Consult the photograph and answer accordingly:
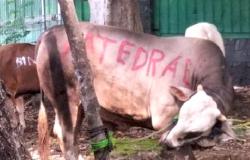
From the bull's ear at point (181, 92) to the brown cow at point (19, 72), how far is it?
5540 mm

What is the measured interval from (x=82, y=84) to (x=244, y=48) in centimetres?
983

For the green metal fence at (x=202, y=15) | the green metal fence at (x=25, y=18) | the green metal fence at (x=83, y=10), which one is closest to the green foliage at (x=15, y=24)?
the green metal fence at (x=25, y=18)

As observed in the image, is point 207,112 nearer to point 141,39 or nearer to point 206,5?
point 141,39

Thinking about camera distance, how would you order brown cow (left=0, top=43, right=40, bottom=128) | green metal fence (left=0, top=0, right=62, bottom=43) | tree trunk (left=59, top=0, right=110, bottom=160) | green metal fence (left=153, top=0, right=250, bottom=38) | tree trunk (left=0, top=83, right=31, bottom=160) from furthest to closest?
green metal fence (left=0, top=0, right=62, bottom=43) → green metal fence (left=153, top=0, right=250, bottom=38) → brown cow (left=0, top=43, right=40, bottom=128) → tree trunk (left=59, top=0, right=110, bottom=160) → tree trunk (left=0, top=83, right=31, bottom=160)

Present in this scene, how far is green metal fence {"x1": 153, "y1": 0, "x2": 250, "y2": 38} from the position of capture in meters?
13.7

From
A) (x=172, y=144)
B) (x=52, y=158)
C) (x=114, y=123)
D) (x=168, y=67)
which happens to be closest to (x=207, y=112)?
(x=172, y=144)

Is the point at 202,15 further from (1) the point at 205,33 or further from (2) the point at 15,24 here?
(1) the point at 205,33

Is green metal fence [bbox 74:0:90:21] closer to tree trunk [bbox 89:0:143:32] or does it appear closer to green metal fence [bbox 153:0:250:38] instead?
green metal fence [bbox 153:0:250:38]

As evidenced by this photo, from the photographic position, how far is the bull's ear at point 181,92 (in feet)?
20.4

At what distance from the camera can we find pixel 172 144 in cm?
557

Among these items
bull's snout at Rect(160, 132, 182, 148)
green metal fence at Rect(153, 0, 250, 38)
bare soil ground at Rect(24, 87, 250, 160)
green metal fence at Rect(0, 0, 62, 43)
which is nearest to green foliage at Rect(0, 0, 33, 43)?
green metal fence at Rect(0, 0, 62, 43)

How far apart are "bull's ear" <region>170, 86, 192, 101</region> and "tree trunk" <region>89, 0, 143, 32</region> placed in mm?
3882

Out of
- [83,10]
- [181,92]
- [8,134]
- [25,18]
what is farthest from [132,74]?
[25,18]

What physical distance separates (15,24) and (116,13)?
293 inches
